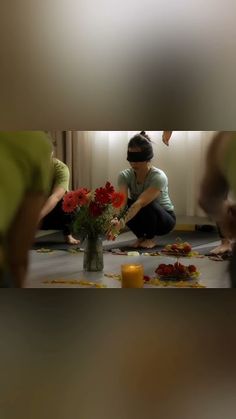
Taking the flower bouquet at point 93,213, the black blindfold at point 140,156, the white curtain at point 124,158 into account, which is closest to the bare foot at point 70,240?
the flower bouquet at point 93,213

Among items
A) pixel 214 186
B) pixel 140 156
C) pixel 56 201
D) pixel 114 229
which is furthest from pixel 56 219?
pixel 214 186

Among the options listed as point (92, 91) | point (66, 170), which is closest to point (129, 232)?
point (66, 170)

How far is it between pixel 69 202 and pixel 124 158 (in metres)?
0.17

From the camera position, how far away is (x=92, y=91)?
1204mm

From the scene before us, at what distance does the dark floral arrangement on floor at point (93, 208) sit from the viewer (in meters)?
1.24

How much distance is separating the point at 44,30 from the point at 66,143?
27cm

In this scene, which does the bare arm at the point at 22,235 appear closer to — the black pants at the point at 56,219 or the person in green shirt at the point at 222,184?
the black pants at the point at 56,219

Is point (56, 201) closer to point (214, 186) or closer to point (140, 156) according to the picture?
point (140, 156)

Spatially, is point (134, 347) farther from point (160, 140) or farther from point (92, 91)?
point (92, 91)

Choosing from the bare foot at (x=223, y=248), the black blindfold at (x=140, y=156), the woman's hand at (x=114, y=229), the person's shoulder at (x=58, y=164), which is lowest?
the bare foot at (x=223, y=248)

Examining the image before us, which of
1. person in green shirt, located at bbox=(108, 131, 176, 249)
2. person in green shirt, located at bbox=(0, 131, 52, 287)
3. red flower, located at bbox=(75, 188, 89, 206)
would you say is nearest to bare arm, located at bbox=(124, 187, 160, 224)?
person in green shirt, located at bbox=(108, 131, 176, 249)

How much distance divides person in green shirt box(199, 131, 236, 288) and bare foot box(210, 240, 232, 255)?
0.04 feet

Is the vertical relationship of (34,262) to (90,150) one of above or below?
below

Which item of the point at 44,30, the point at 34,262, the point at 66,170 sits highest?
the point at 44,30
